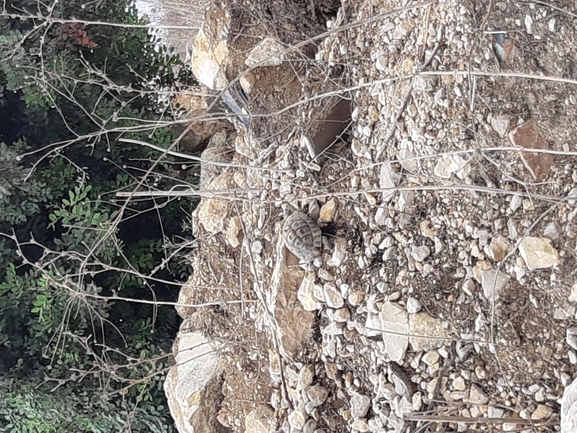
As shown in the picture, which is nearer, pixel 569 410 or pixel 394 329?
pixel 569 410

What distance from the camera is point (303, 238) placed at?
5.26 ft

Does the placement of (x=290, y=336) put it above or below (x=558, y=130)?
below

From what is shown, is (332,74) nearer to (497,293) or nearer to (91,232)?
(497,293)

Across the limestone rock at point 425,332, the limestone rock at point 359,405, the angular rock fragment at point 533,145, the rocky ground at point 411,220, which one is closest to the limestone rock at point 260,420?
the rocky ground at point 411,220

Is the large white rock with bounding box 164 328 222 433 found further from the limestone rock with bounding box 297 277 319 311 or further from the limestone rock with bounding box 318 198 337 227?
the limestone rock with bounding box 318 198 337 227

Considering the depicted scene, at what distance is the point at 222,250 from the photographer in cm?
211

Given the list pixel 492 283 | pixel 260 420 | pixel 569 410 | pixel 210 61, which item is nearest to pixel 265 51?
pixel 210 61

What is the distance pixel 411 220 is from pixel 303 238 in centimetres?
31

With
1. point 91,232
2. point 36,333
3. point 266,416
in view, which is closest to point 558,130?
point 266,416

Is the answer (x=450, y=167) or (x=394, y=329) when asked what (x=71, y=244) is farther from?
(x=450, y=167)

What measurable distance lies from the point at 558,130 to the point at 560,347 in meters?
0.46

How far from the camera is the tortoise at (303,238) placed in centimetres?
161

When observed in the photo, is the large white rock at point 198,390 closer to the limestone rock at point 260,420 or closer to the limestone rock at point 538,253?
the limestone rock at point 260,420

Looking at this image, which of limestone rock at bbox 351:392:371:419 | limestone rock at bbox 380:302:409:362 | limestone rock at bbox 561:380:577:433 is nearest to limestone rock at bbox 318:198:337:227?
limestone rock at bbox 380:302:409:362
